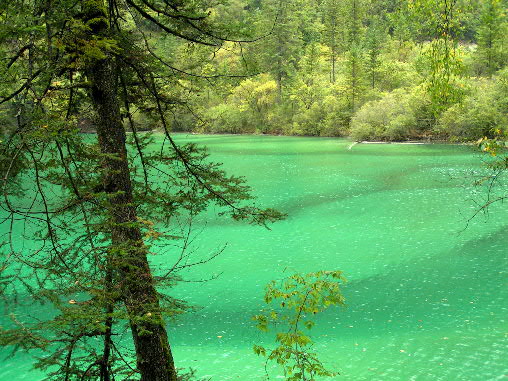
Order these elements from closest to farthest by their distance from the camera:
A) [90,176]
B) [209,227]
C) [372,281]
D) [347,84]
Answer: [90,176] → [372,281] → [209,227] → [347,84]

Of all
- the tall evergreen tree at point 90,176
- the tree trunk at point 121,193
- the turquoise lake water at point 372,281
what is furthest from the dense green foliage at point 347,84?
the tree trunk at point 121,193

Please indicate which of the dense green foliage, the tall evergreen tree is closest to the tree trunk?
the tall evergreen tree

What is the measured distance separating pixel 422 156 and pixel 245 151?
1309 cm

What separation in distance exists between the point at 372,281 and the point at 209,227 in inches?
252

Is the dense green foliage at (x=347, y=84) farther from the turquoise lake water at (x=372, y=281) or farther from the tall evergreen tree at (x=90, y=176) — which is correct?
the tall evergreen tree at (x=90, y=176)

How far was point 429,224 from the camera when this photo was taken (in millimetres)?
14547

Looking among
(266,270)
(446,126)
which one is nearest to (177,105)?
(266,270)

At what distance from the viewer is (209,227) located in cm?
1517

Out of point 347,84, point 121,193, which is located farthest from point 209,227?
point 347,84

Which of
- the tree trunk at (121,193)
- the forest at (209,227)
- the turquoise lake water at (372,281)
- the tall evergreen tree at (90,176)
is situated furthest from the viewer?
the turquoise lake water at (372,281)

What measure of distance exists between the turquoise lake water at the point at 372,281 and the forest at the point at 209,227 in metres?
0.05

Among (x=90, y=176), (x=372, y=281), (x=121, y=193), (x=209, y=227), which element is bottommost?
(x=372, y=281)

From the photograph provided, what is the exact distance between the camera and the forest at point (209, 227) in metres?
2.75

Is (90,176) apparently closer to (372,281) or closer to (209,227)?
(372,281)
